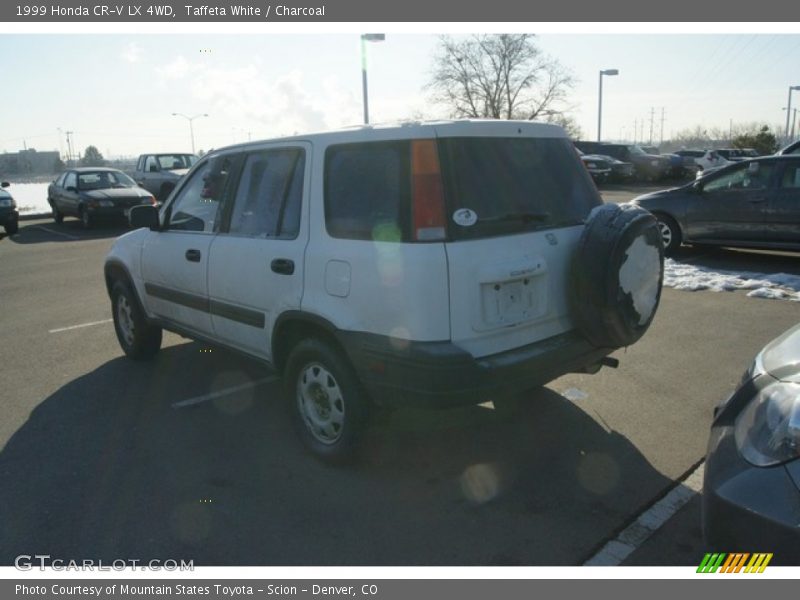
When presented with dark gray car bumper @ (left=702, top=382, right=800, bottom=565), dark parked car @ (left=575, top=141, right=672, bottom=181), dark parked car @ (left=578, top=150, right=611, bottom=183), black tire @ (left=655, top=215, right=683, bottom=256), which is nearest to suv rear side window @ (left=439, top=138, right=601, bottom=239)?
dark gray car bumper @ (left=702, top=382, right=800, bottom=565)

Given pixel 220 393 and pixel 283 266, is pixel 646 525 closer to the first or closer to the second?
pixel 283 266

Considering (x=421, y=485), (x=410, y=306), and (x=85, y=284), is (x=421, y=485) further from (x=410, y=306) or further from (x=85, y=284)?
(x=85, y=284)

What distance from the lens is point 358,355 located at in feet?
11.1

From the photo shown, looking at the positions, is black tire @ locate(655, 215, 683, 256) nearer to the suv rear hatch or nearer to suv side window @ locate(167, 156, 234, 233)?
the suv rear hatch

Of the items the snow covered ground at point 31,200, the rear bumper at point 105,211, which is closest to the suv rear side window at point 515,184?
the rear bumper at point 105,211

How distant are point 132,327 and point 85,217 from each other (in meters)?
12.8

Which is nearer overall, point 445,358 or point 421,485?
point 445,358

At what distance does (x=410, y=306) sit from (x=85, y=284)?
8.27 m

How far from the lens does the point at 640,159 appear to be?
101ft

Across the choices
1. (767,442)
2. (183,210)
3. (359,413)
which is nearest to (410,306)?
(359,413)

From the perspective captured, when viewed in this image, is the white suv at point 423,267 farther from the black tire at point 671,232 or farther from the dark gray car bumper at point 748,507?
the black tire at point 671,232

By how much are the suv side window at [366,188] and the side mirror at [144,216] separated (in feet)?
6.89

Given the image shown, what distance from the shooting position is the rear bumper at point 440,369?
10.2ft

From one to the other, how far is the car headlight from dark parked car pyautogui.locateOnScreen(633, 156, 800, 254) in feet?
23.1
